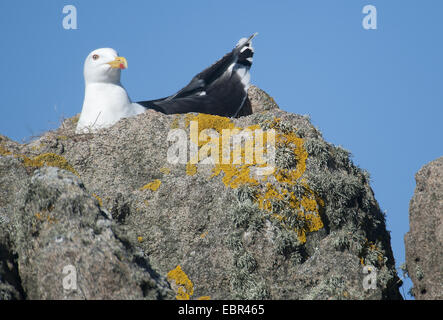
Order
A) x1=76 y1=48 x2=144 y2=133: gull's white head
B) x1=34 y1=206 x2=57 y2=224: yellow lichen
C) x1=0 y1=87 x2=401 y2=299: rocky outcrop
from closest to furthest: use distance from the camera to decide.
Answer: x1=0 y1=87 x2=401 y2=299: rocky outcrop
x1=34 y1=206 x2=57 y2=224: yellow lichen
x1=76 y1=48 x2=144 y2=133: gull's white head

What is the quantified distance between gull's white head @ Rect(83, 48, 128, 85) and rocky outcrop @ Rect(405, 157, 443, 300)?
5.58 metres

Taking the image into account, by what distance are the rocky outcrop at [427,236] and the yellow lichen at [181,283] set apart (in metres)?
2.33

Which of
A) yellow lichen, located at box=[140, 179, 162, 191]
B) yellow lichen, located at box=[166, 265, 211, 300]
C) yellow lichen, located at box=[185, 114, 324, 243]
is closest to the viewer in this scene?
yellow lichen, located at box=[166, 265, 211, 300]

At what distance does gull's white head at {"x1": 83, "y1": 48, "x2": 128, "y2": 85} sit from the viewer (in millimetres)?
11070

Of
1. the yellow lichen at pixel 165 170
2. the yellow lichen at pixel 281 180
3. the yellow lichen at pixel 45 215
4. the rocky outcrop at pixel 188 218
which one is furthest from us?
the yellow lichen at pixel 165 170

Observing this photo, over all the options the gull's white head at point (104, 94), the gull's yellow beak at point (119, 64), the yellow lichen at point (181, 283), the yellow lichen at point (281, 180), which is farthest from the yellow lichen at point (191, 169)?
the gull's yellow beak at point (119, 64)

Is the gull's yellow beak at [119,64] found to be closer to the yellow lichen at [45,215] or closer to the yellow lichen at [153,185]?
the yellow lichen at [153,185]

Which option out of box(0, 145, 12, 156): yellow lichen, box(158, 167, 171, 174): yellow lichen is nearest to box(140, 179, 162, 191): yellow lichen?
box(158, 167, 171, 174): yellow lichen

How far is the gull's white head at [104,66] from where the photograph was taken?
11.1m

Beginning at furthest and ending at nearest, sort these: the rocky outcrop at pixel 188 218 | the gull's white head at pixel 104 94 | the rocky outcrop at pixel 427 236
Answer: the gull's white head at pixel 104 94 < the rocky outcrop at pixel 427 236 < the rocky outcrop at pixel 188 218

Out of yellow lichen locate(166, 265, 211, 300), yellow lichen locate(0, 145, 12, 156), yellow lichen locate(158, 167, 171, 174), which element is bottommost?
yellow lichen locate(166, 265, 211, 300)

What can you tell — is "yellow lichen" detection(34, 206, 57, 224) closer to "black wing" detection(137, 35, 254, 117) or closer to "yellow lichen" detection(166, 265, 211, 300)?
"yellow lichen" detection(166, 265, 211, 300)

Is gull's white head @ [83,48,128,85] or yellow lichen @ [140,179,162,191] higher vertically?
gull's white head @ [83,48,128,85]
